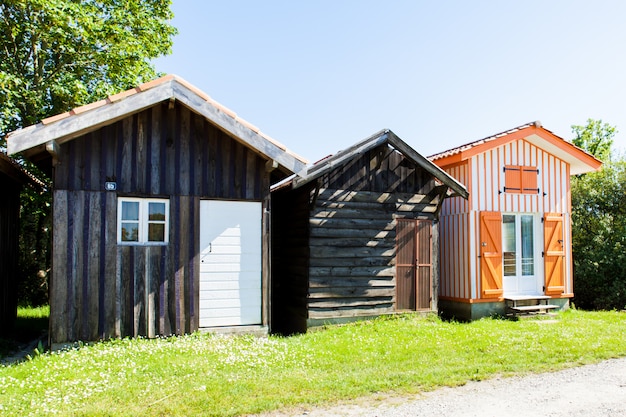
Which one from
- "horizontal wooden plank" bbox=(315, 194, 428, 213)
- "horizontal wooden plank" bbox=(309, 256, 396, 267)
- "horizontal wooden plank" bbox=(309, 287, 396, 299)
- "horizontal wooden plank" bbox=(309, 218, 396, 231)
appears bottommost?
"horizontal wooden plank" bbox=(309, 287, 396, 299)

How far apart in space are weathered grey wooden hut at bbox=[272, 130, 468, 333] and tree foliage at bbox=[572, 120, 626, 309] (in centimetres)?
675

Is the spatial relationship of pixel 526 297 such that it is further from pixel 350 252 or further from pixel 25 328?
pixel 25 328

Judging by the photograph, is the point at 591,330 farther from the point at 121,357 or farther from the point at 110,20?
the point at 110,20

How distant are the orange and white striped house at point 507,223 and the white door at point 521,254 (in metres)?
0.03

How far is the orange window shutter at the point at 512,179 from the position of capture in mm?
12867

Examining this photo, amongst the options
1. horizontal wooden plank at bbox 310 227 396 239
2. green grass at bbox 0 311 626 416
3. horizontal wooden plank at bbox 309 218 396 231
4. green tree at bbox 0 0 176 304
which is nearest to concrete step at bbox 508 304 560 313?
green grass at bbox 0 311 626 416

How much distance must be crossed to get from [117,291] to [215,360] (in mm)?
2360

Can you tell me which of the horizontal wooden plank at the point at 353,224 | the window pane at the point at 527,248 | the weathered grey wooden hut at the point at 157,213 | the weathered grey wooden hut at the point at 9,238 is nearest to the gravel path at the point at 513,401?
the weathered grey wooden hut at the point at 157,213

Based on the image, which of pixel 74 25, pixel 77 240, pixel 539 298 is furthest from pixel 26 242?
pixel 539 298

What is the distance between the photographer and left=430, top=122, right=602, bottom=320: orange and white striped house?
40.4ft

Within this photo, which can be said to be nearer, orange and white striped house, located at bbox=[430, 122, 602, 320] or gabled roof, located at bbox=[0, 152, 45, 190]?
gabled roof, located at bbox=[0, 152, 45, 190]

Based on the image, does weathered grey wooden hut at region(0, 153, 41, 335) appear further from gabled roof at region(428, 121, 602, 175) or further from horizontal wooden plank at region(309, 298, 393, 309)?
gabled roof at region(428, 121, 602, 175)

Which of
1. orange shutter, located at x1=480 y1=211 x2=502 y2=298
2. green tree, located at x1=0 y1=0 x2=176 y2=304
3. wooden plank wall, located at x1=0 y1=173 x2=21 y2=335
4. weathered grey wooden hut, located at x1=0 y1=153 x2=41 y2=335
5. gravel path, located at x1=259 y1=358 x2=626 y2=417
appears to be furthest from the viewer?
green tree, located at x1=0 y1=0 x2=176 y2=304

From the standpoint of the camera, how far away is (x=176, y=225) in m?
8.76
